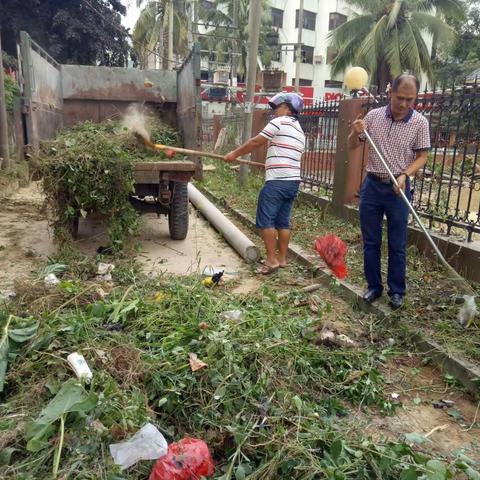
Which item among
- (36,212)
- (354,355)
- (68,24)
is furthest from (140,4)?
(354,355)

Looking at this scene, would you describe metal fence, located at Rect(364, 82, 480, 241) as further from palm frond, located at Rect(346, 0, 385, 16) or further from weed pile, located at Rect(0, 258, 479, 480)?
palm frond, located at Rect(346, 0, 385, 16)

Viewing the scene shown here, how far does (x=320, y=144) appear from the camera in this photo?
326 inches

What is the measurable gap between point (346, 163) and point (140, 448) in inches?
220

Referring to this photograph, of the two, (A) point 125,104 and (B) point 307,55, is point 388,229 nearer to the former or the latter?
(A) point 125,104

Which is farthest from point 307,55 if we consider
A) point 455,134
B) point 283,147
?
point 283,147

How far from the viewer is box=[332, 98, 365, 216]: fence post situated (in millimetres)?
6805

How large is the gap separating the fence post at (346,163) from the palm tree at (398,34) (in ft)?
59.4

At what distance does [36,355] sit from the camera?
266 cm

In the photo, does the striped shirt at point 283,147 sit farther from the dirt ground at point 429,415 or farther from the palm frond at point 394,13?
the palm frond at point 394,13

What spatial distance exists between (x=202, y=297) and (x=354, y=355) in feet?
3.73

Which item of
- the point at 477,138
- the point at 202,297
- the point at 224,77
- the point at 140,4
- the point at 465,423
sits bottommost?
the point at 465,423

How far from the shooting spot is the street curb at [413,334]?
304cm

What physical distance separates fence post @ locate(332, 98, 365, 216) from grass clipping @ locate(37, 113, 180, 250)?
301cm

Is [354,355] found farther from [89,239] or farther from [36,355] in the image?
[89,239]
